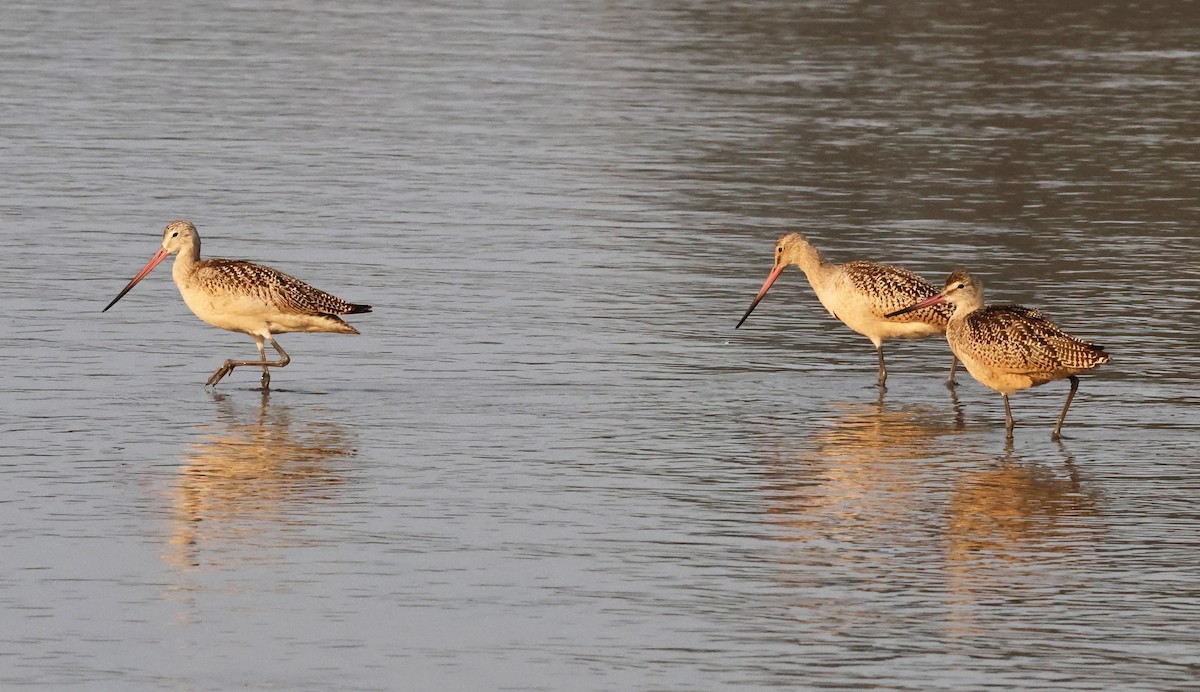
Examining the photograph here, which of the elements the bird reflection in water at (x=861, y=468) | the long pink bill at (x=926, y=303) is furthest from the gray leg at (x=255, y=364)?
the long pink bill at (x=926, y=303)

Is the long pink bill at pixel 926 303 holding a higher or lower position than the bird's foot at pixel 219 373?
higher

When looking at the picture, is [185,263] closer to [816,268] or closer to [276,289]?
[276,289]

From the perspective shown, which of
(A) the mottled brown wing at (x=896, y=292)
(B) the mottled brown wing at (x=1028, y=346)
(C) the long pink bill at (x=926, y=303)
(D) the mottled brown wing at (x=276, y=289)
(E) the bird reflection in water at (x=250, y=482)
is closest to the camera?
(E) the bird reflection in water at (x=250, y=482)

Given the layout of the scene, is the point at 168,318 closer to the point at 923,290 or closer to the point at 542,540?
the point at 923,290

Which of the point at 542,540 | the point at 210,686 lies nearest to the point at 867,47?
the point at 542,540

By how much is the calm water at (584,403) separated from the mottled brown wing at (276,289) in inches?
19.0

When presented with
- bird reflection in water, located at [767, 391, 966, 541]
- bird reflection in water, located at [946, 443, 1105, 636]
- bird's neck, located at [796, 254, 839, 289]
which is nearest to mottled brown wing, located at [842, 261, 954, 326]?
bird's neck, located at [796, 254, 839, 289]

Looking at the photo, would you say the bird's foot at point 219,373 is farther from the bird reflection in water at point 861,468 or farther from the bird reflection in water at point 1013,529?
the bird reflection in water at point 1013,529

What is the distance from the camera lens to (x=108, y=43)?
36.1m

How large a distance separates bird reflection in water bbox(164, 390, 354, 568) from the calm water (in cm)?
4

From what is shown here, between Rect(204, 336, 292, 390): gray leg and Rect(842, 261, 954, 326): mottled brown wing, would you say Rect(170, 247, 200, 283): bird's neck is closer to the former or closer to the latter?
Rect(204, 336, 292, 390): gray leg

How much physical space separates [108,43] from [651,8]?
1201cm

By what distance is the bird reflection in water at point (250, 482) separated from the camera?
10.8 meters

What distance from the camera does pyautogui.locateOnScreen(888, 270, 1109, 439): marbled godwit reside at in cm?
1342
